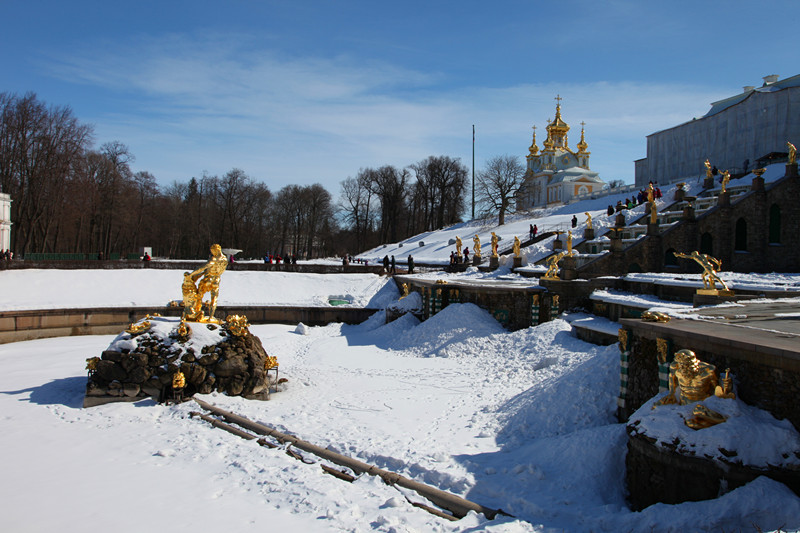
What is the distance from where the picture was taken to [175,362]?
1135 centimetres

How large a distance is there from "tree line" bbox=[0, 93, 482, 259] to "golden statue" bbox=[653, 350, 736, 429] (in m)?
36.0

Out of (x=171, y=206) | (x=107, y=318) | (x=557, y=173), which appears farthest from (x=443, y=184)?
(x=107, y=318)

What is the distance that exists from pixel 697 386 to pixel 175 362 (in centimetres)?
927

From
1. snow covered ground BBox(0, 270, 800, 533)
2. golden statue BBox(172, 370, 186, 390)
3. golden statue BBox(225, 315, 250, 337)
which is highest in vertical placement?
golden statue BBox(225, 315, 250, 337)

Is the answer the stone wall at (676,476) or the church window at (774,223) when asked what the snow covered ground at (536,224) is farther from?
the stone wall at (676,476)

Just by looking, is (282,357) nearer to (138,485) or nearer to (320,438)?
(320,438)

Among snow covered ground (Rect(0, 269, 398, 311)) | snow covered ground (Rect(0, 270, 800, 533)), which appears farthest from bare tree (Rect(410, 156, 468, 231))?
snow covered ground (Rect(0, 270, 800, 533))

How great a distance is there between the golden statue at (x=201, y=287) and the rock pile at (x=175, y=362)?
35 cm

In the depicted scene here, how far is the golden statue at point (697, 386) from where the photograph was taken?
5.91 meters

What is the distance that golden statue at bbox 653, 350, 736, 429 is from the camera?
591 centimetres

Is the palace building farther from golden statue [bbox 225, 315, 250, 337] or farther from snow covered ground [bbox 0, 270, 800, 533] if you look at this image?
golden statue [bbox 225, 315, 250, 337]

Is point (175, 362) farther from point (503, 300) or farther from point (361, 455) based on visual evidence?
point (503, 300)

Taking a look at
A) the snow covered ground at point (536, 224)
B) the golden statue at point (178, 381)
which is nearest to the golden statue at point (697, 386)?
the golden statue at point (178, 381)

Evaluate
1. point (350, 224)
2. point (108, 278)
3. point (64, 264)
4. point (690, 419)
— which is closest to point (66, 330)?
point (108, 278)
